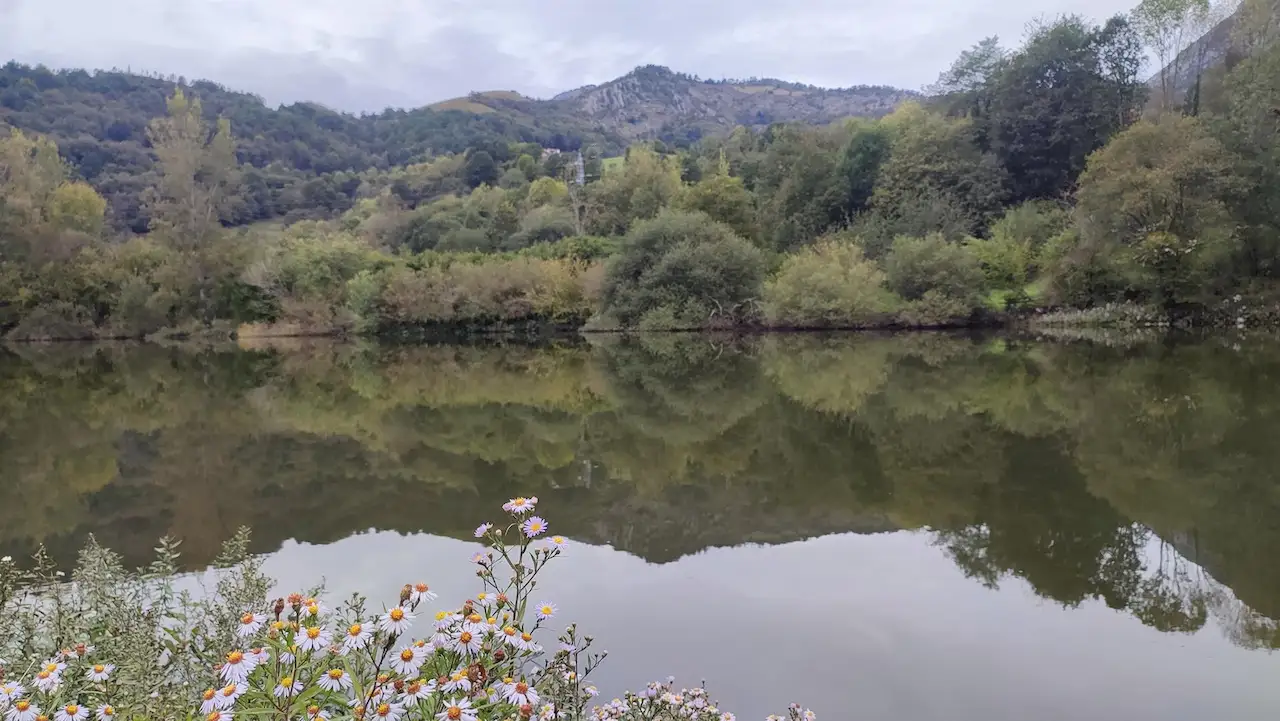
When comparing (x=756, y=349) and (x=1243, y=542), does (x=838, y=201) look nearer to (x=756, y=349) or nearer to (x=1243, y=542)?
(x=756, y=349)

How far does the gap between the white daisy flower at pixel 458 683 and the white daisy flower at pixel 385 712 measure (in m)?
0.12

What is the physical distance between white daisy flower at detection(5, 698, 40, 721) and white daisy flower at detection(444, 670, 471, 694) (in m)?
0.96

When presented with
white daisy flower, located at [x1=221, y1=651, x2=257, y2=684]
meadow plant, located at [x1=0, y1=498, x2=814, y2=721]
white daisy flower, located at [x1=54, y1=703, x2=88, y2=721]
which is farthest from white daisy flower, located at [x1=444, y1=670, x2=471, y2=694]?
white daisy flower, located at [x1=54, y1=703, x2=88, y2=721]

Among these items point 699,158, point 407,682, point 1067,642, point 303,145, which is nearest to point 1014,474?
point 1067,642

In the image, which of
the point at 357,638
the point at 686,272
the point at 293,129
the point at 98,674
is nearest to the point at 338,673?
the point at 357,638

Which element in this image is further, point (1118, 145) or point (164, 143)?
point (164, 143)

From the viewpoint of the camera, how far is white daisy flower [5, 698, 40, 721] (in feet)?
6.20

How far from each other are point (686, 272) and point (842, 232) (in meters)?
9.95

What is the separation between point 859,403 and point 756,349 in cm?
1101

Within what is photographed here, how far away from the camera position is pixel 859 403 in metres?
12.7

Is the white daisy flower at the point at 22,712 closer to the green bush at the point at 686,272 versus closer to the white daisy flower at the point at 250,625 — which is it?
the white daisy flower at the point at 250,625

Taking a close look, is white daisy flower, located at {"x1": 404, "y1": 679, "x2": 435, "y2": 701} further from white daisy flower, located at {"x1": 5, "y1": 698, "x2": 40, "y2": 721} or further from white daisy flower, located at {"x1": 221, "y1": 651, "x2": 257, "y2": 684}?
white daisy flower, located at {"x1": 5, "y1": 698, "x2": 40, "y2": 721}

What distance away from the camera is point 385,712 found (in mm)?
1799

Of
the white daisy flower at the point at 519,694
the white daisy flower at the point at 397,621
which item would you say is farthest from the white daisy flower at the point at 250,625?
the white daisy flower at the point at 519,694
